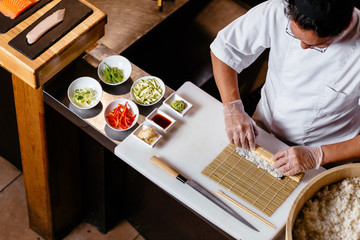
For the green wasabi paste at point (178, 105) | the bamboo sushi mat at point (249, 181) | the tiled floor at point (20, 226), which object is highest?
the green wasabi paste at point (178, 105)

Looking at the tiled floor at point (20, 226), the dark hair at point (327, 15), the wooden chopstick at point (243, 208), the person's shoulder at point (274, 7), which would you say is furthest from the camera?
the tiled floor at point (20, 226)

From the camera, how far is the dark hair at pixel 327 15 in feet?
5.55

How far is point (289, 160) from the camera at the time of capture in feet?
7.07

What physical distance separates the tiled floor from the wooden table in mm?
545

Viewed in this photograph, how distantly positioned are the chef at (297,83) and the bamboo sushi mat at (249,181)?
7 cm

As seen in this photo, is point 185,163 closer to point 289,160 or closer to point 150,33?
point 289,160

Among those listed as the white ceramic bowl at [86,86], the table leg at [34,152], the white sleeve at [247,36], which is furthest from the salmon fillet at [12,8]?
the white sleeve at [247,36]

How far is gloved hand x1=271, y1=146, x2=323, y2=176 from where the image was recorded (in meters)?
2.15

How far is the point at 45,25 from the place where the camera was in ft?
7.59

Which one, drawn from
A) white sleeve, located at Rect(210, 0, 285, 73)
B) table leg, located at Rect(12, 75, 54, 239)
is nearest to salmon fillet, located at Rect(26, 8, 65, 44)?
table leg, located at Rect(12, 75, 54, 239)

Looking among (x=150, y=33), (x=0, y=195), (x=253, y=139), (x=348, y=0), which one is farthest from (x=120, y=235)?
(x=348, y=0)

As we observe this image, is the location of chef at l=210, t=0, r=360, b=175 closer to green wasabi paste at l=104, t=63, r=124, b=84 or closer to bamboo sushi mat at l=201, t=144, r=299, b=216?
bamboo sushi mat at l=201, t=144, r=299, b=216

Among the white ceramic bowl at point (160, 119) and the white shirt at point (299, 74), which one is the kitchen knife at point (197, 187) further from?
the white shirt at point (299, 74)

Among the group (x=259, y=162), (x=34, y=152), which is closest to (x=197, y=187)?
(x=259, y=162)
